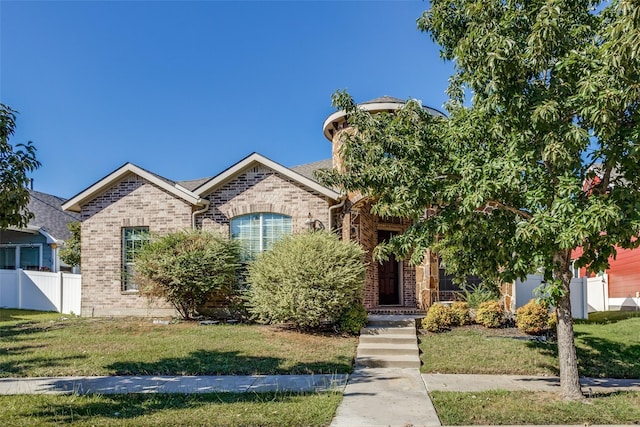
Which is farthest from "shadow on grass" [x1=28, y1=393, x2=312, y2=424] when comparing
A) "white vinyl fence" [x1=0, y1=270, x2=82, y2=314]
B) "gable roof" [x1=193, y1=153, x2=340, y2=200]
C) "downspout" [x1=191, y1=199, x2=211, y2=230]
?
"white vinyl fence" [x1=0, y1=270, x2=82, y2=314]

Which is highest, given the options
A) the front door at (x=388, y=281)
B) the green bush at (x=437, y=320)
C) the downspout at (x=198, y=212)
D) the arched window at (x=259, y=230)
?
the downspout at (x=198, y=212)

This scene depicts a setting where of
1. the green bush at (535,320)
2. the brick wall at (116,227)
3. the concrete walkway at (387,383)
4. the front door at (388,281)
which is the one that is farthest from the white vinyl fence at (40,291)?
the green bush at (535,320)

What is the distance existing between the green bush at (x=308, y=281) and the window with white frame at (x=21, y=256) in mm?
14791

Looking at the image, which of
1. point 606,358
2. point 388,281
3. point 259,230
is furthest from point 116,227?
point 606,358

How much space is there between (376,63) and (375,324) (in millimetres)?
6543

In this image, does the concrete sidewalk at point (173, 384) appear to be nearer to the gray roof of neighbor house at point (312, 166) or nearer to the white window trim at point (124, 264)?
the white window trim at point (124, 264)

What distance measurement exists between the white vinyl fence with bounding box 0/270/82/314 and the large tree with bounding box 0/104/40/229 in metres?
10.2

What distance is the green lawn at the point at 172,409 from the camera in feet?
18.5

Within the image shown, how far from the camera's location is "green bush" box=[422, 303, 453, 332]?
11.3 meters

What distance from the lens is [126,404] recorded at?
21.0 feet

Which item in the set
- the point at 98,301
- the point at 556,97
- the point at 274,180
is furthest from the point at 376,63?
the point at 98,301

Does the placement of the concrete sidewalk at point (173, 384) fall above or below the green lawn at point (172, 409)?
below

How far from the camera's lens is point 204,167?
67.5 ft

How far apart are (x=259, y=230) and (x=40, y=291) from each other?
9.41 meters
